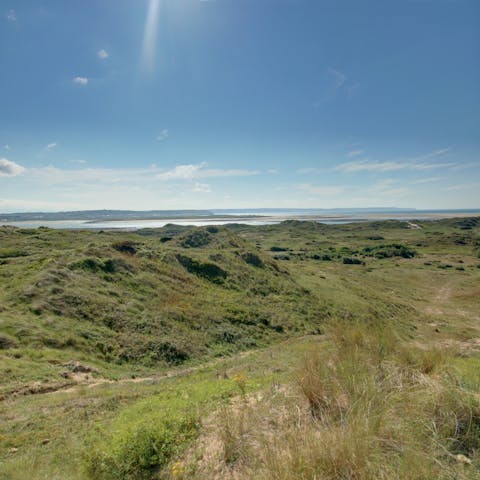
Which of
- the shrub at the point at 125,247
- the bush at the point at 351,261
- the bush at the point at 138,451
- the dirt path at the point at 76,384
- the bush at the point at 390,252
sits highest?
the shrub at the point at 125,247

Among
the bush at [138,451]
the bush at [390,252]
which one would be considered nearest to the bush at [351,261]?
the bush at [390,252]

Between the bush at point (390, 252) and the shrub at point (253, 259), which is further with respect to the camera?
the bush at point (390, 252)

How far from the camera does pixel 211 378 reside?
400 inches

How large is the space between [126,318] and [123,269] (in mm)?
7514

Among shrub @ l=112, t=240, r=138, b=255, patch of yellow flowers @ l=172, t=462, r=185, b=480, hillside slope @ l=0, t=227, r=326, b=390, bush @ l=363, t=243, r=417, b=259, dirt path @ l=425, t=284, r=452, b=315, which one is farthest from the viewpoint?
bush @ l=363, t=243, r=417, b=259

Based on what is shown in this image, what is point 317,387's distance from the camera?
4750 mm

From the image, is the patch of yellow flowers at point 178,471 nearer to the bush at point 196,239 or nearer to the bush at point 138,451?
the bush at point 138,451

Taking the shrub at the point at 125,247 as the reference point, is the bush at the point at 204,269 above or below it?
below

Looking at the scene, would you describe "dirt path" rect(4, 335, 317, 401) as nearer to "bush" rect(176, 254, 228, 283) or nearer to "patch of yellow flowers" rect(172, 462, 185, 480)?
"patch of yellow flowers" rect(172, 462, 185, 480)

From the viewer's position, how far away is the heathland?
11.9 ft

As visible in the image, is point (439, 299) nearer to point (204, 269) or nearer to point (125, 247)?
point (204, 269)

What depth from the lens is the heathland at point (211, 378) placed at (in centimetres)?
364

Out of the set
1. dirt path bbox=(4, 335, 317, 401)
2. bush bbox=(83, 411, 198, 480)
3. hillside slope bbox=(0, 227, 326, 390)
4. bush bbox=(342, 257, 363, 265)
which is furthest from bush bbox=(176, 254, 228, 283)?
bush bbox=(342, 257, 363, 265)

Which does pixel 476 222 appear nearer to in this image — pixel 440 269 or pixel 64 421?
pixel 440 269
